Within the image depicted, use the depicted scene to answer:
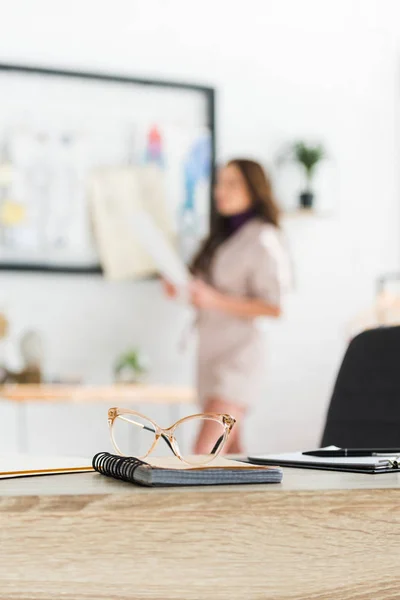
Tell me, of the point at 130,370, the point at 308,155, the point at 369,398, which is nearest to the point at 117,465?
the point at 369,398

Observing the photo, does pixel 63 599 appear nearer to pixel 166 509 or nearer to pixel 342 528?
pixel 166 509

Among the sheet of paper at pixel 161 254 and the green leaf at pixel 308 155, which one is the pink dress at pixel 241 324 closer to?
the sheet of paper at pixel 161 254

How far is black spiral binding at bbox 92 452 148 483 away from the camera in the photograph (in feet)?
2.64

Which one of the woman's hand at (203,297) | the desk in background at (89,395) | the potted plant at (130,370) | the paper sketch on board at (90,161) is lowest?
the desk in background at (89,395)

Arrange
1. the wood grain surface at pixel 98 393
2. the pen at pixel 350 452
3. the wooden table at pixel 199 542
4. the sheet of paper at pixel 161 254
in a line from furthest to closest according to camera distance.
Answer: the wood grain surface at pixel 98 393 < the sheet of paper at pixel 161 254 < the pen at pixel 350 452 < the wooden table at pixel 199 542

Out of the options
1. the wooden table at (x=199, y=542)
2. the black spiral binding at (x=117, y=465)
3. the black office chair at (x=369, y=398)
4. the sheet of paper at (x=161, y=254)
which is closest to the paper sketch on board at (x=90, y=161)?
the sheet of paper at (x=161, y=254)

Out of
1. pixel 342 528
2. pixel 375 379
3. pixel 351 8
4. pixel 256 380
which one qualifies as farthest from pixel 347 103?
pixel 342 528

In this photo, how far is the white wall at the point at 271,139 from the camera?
3639 mm

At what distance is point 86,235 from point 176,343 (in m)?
0.55

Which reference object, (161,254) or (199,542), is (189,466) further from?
(161,254)

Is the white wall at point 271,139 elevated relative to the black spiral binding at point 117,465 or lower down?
elevated

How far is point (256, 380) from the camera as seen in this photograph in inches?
123

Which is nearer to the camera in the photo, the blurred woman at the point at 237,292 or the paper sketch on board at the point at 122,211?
the blurred woman at the point at 237,292

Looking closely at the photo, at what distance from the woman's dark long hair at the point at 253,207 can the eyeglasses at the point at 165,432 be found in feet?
1.79
